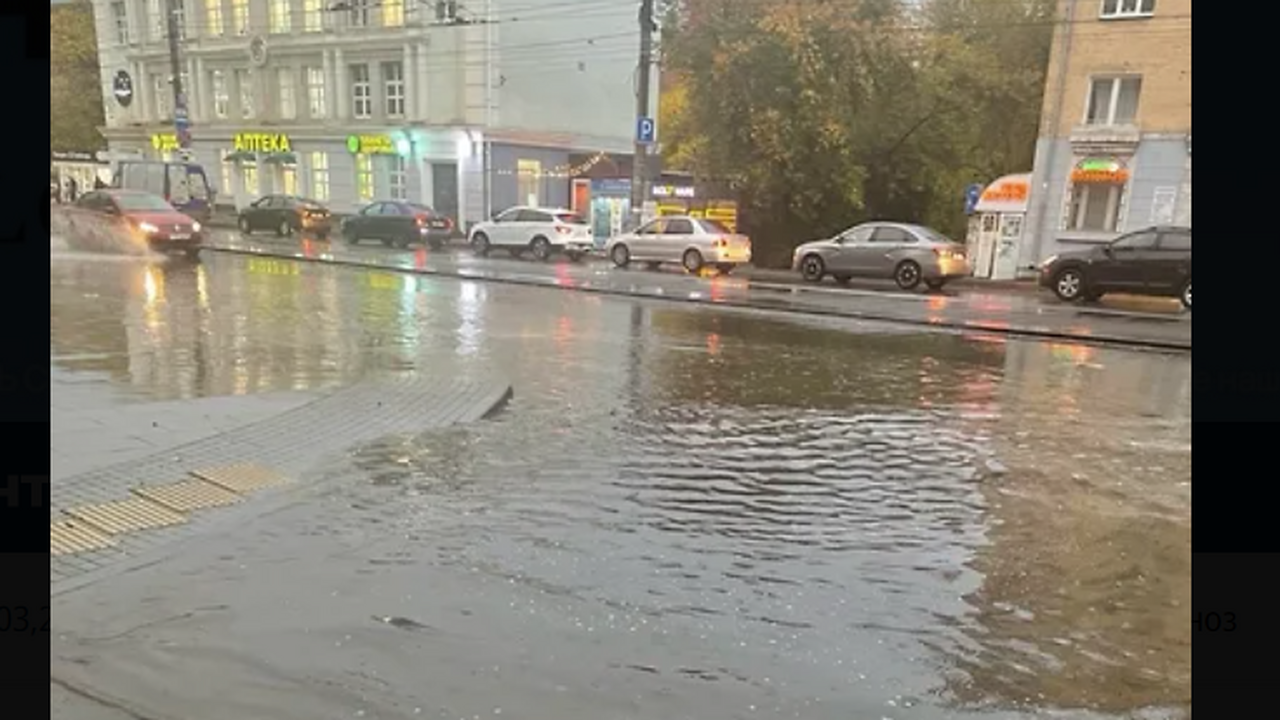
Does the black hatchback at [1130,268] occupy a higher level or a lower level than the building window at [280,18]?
lower

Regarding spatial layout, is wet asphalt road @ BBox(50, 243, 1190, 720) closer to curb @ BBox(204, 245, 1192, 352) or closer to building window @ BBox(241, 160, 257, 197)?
curb @ BBox(204, 245, 1192, 352)

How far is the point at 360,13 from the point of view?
3844 cm

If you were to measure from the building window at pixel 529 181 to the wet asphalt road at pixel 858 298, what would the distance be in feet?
33.9

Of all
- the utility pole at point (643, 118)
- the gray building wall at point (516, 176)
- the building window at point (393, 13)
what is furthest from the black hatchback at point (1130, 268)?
the building window at point (393, 13)

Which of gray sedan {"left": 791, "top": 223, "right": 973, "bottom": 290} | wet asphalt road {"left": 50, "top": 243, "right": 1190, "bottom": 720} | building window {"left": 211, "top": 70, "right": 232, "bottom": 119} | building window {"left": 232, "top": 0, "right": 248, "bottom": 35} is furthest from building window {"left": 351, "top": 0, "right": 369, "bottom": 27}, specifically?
wet asphalt road {"left": 50, "top": 243, "right": 1190, "bottom": 720}

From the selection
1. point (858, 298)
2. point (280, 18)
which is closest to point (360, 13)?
point (280, 18)

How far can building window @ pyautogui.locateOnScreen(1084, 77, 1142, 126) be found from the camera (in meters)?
23.7

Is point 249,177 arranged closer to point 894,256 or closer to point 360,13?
point 360,13

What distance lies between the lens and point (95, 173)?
45.4 metres

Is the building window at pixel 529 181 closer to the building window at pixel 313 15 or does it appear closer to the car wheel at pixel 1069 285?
the building window at pixel 313 15

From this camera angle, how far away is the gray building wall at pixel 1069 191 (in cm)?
2292

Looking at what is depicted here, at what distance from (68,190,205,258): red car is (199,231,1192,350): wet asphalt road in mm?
2117

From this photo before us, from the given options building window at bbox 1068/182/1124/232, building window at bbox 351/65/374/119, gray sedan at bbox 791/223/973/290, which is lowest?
gray sedan at bbox 791/223/973/290
